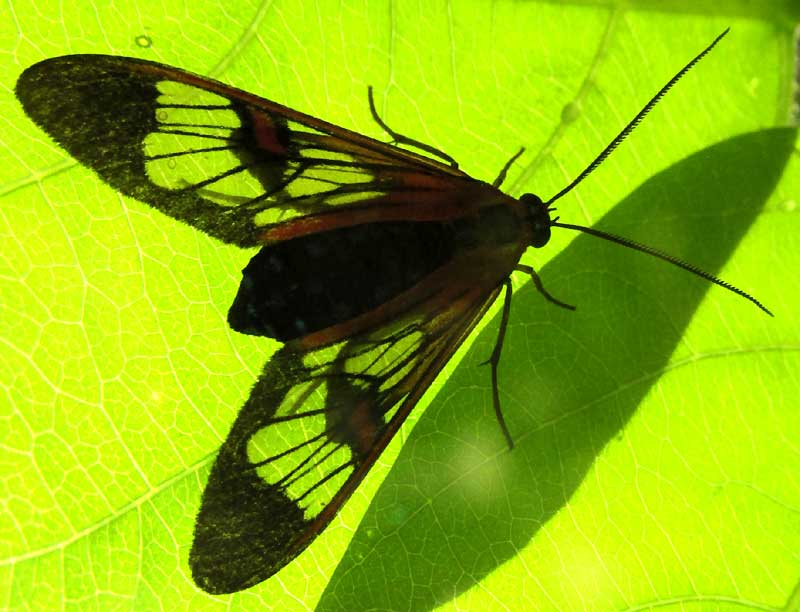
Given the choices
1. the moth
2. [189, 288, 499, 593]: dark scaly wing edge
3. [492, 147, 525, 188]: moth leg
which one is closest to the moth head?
the moth

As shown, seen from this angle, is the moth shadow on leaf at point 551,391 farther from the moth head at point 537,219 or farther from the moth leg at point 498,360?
the moth head at point 537,219

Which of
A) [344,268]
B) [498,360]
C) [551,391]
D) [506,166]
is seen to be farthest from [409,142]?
[551,391]

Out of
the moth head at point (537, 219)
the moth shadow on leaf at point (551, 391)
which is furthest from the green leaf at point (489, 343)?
the moth head at point (537, 219)

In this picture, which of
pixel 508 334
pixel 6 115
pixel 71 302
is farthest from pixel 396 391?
pixel 6 115

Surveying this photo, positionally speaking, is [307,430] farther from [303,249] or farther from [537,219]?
[537,219]

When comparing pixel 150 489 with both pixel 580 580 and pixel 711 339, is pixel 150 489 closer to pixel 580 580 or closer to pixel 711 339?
pixel 580 580

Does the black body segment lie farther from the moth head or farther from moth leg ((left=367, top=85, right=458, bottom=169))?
moth leg ((left=367, top=85, right=458, bottom=169))
